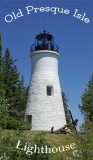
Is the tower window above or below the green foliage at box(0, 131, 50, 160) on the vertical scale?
above

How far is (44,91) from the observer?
70.8ft

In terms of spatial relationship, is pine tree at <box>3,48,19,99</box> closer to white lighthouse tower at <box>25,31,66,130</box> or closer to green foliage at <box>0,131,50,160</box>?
white lighthouse tower at <box>25,31,66,130</box>

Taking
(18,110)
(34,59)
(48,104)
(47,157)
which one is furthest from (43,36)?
(47,157)

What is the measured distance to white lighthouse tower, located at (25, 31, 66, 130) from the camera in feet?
68.5

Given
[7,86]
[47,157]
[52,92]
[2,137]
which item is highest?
[7,86]

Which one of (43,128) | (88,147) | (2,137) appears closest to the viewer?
(88,147)

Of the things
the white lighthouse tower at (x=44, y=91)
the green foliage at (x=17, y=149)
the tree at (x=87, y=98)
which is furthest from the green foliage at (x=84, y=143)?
the tree at (x=87, y=98)

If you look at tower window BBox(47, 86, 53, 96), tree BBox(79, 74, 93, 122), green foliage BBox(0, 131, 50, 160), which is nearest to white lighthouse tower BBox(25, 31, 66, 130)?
tower window BBox(47, 86, 53, 96)

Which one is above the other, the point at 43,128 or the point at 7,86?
the point at 7,86

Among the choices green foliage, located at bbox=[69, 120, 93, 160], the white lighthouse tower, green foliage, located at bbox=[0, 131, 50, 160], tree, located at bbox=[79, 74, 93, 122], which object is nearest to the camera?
green foliage, located at bbox=[69, 120, 93, 160]

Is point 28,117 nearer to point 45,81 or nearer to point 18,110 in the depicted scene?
point 45,81

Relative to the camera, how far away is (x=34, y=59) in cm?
2317

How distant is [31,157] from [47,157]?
59cm

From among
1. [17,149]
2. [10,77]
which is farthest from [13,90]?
[17,149]
